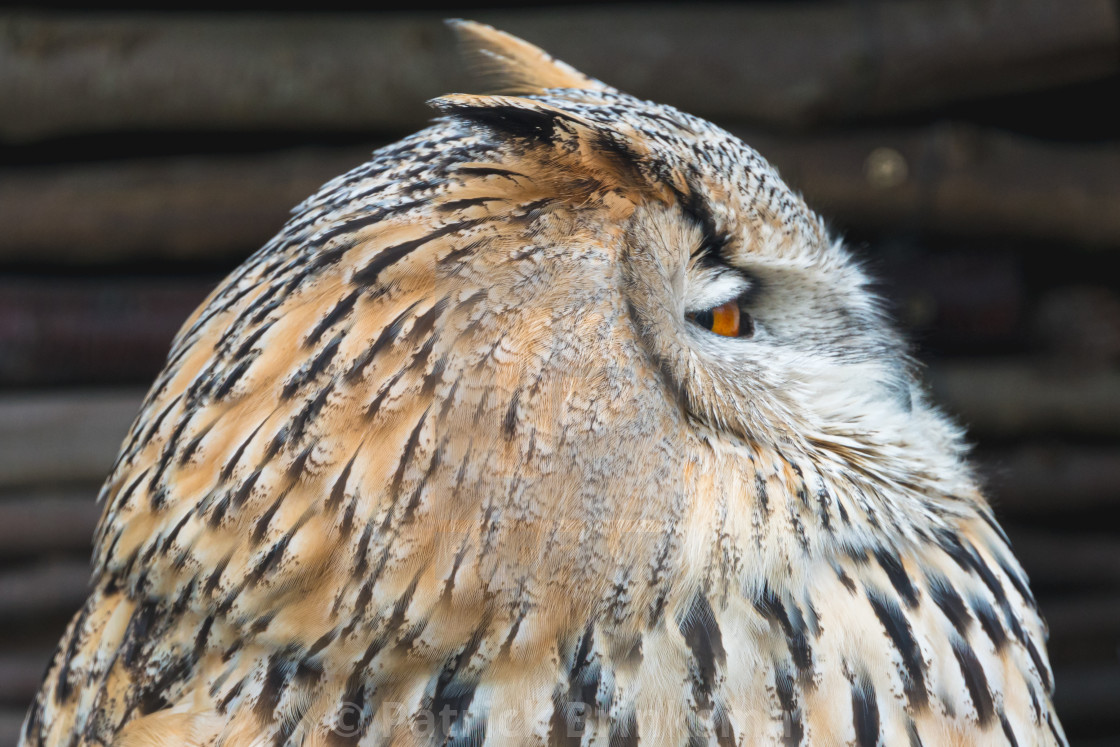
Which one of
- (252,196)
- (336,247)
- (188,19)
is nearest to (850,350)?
A: (336,247)

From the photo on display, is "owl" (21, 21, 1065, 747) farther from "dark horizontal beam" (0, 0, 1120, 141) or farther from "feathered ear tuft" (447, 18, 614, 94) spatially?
"dark horizontal beam" (0, 0, 1120, 141)

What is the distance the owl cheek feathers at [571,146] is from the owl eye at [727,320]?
157 millimetres

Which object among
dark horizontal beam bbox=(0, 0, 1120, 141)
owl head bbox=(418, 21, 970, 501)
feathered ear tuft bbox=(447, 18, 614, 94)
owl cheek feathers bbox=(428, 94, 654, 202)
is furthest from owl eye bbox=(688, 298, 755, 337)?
dark horizontal beam bbox=(0, 0, 1120, 141)

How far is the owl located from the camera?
30.9 inches

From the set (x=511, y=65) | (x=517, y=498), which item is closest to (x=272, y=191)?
(x=511, y=65)

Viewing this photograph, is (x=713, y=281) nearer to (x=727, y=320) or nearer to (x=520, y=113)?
(x=727, y=320)

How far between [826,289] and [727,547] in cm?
40

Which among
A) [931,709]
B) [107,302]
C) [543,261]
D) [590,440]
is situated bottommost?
[107,302]

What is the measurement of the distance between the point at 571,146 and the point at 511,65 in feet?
1.61

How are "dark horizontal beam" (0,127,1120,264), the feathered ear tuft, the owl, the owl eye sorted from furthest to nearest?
"dark horizontal beam" (0,127,1120,264)
the feathered ear tuft
the owl eye
the owl

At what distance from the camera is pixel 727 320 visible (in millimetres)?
969

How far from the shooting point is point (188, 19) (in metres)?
2.31

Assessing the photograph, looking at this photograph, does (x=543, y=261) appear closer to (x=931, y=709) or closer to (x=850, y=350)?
→ (x=850, y=350)

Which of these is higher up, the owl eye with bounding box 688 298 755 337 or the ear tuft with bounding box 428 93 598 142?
the ear tuft with bounding box 428 93 598 142
